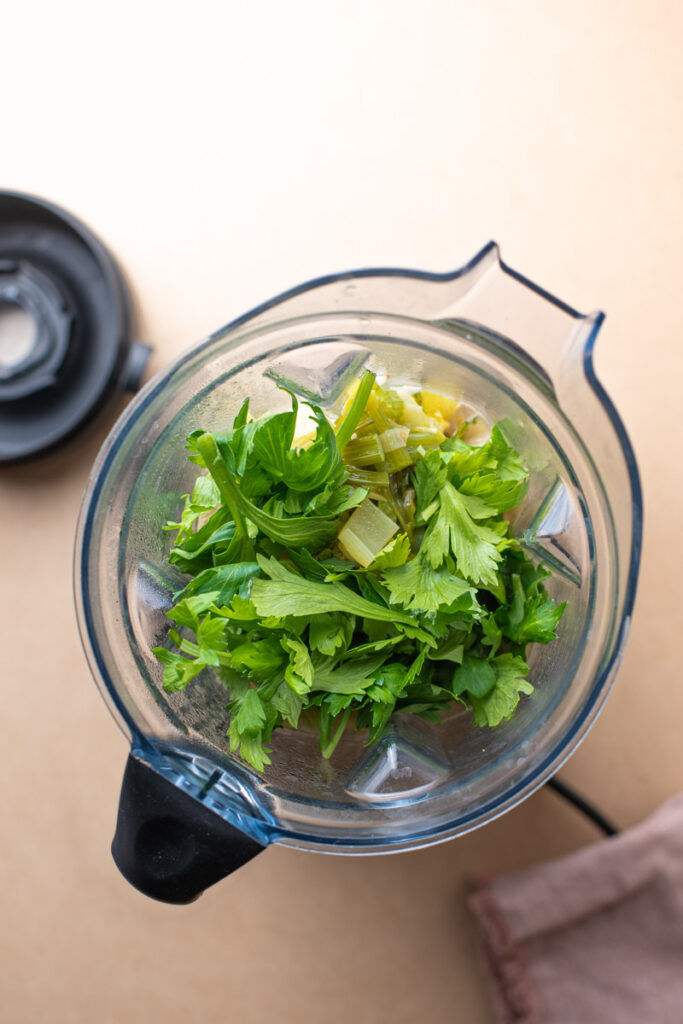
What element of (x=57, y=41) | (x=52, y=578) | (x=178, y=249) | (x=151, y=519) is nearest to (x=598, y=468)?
(x=151, y=519)

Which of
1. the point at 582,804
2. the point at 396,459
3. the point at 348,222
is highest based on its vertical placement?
the point at 348,222

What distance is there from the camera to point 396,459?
2.18 feet

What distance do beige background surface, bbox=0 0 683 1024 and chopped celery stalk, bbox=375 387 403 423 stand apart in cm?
32

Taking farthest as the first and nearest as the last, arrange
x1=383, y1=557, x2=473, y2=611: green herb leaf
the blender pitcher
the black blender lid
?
the black blender lid < the blender pitcher < x1=383, y1=557, x2=473, y2=611: green herb leaf

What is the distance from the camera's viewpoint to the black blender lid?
3.00 ft

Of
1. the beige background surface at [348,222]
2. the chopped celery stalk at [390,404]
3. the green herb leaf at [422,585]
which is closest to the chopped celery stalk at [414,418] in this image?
the chopped celery stalk at [390,404]

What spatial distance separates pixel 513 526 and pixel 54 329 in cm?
63

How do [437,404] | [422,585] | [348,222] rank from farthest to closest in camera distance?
[348,222]
[437,404]
[422,585]

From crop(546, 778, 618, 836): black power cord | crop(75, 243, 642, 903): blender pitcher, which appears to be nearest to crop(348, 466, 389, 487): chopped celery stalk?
crop(75, 243, 642, 903): blender pitcher

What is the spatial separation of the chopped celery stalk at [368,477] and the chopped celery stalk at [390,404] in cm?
6

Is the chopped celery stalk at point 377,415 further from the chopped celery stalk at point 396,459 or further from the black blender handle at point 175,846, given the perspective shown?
the black blender handle at point 175,846

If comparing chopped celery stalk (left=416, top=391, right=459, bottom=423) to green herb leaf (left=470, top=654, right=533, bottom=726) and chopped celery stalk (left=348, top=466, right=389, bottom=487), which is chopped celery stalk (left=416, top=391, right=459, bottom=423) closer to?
chopped celery stalk (left=348, top=466, right=389, bottom=487)

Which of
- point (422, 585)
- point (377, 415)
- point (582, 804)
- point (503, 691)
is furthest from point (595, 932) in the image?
point (377, 415)

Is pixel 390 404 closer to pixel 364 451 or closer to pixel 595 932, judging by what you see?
pixel 364 451
